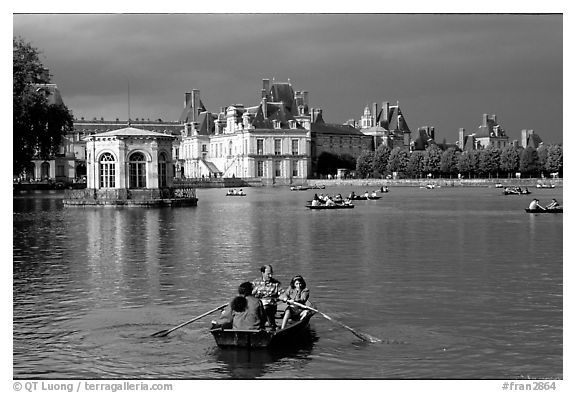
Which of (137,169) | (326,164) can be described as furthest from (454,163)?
(137,169)

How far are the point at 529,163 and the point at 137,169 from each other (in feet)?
143

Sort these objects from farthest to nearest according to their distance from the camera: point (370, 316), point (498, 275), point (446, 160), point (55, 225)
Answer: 1. point (446, 160)
2. point (55, 225)
3. point (498, 275)
4. point (370, 316)

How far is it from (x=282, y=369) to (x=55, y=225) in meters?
22.4

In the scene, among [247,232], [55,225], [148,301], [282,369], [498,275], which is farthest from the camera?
[55,225]

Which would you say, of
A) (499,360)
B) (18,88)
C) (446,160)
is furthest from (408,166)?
(499,360)

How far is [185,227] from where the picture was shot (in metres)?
31.0

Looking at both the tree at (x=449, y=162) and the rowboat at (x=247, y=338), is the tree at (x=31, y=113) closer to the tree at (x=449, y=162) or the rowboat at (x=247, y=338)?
the rowboat at (x=247, y=338)

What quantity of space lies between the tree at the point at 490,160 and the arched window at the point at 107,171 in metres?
50.0

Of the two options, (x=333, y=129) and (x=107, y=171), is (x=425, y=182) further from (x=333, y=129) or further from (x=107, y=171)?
(x=107, y=171)

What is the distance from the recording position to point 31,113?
41406 millimetres

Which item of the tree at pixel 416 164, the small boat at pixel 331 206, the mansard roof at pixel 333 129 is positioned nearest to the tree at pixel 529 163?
the tree at pixel 416 164
